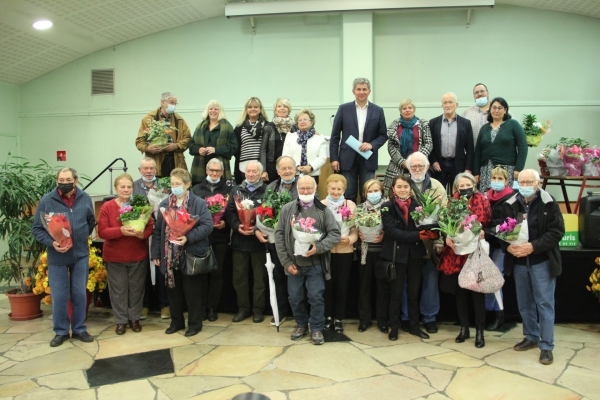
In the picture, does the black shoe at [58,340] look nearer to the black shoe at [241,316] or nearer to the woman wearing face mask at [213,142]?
the black shoe at [241,316]

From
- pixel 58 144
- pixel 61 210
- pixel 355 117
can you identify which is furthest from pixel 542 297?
pixel 58 144

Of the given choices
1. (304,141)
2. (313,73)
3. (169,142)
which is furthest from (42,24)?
(304,141)

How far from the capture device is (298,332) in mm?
4285

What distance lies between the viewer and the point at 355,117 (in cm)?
538

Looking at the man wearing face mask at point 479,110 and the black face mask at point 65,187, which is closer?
the black face mask at point 65,187

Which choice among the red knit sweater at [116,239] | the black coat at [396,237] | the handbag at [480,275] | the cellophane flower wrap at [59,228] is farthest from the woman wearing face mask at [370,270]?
the cellophane flower wrap at [59,228]

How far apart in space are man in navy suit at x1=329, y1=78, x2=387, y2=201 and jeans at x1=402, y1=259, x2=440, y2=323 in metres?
1.24

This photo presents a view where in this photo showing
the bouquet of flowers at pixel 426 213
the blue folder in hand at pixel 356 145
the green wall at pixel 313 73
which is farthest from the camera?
the green wall at pixel 313 73

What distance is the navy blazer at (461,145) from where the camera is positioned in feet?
17.6

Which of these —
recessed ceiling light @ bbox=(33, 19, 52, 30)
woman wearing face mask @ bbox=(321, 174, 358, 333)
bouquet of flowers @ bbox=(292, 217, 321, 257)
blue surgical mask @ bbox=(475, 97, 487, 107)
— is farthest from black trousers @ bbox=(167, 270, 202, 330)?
recessed ceiling light @ bbox=(33, 19, 52, 30)

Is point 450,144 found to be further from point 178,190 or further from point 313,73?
point 313,73

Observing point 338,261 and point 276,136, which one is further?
point 276,136

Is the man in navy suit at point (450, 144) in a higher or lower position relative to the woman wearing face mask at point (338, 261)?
higher

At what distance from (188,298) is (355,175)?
6.97ft
